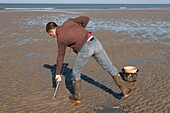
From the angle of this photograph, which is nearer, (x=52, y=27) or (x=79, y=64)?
(x=52, y=27)

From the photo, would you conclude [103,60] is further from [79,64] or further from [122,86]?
[122,86]

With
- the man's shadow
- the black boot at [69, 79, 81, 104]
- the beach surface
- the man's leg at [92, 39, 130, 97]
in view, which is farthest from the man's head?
the man's shadow

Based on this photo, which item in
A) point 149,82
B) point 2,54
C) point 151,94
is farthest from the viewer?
point 2,54

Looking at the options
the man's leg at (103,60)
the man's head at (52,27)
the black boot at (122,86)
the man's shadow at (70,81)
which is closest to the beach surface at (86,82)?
the man's shadow at (70,81)

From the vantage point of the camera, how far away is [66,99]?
5.94 meters

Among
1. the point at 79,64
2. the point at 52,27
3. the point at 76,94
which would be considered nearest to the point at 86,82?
the point at 76,94

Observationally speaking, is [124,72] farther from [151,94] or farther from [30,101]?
[30,101]

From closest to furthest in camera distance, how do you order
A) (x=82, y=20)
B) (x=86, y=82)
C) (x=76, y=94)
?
(x=82, y=20) < (x=76, y=94) < (x=86, y=82)

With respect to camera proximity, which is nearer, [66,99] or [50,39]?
[66,99]

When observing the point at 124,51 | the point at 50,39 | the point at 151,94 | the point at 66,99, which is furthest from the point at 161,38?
the point at 66,99

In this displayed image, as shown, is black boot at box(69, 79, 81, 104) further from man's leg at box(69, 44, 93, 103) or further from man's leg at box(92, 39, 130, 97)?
man's leg at box(92, 39, 130, 97)

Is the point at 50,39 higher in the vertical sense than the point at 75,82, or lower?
lower

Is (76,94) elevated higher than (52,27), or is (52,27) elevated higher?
(52,27)

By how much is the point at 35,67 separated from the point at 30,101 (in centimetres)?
297
